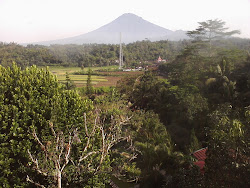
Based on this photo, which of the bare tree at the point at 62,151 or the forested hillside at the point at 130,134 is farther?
the forested hillside at the point at 130,134

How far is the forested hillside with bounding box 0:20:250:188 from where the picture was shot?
192 inches

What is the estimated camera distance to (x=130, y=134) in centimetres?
1136

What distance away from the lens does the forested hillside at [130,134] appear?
487cm

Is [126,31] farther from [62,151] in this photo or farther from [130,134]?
[62,151]

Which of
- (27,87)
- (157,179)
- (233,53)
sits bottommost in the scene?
(157,179)

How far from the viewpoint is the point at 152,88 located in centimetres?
2023

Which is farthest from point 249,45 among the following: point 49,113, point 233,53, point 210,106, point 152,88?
point 49,113

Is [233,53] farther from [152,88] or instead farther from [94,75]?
[94,75]

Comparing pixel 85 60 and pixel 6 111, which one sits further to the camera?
pixel 85 60

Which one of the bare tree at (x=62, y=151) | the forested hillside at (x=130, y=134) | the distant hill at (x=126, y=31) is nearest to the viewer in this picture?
the bare tree at (x=62, y=151)

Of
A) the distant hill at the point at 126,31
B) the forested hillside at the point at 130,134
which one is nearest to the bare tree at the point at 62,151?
the forested hillside at the point at 130,134

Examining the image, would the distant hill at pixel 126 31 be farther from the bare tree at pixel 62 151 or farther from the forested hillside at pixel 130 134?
the bare tree at pixel 62 151

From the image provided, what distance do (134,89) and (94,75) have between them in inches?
838

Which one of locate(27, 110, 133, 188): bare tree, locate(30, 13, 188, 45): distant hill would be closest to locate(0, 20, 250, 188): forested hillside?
locate(27, 110, 133, 188): bare tree
